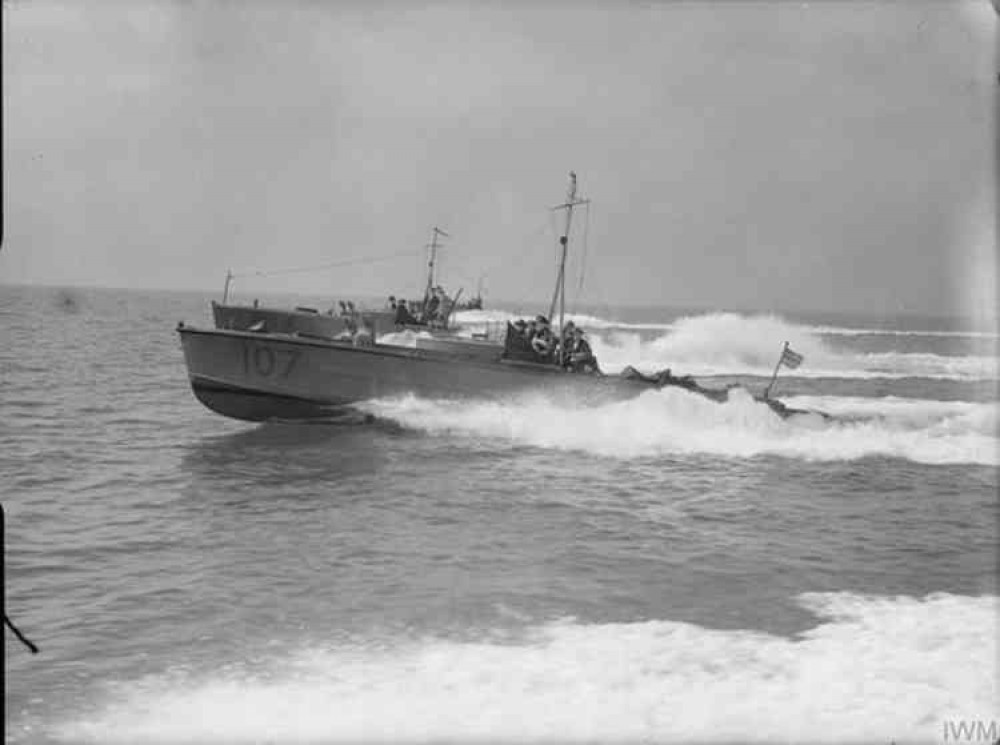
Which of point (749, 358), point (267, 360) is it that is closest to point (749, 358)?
point (749, 358)

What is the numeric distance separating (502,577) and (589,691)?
278cm

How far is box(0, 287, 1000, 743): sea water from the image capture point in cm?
573

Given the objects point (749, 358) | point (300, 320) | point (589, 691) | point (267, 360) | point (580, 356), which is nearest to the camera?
point (589, 691)

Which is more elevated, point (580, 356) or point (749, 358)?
point (749, 358)

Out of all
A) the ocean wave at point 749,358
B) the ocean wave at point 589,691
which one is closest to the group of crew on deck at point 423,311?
the ocean wave at point 749,358

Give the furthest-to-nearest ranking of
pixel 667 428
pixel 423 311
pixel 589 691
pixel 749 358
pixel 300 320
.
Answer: pixel 749 358
pixel 423 311
pixel 300 320
pixel 667 428
pixel 589 691

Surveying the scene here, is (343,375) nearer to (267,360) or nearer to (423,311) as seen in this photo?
(267,360)

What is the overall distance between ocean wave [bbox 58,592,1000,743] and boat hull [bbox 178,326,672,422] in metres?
9.92

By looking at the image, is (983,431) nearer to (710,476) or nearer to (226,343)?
(710,476)

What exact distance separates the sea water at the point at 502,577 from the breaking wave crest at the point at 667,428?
0.05m

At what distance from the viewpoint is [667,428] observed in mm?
17516

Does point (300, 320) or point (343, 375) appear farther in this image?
point (300, 320)

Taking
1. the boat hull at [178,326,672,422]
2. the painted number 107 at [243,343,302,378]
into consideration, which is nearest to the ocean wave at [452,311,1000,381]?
the boat hull at [178,326,672,422]

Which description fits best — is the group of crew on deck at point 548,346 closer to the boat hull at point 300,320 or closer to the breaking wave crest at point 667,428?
the breaking wave crest at point 667,428
